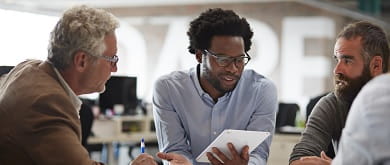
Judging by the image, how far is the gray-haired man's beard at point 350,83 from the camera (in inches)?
77.8

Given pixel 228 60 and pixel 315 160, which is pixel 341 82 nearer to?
pixel 315 160

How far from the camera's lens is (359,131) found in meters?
1.11

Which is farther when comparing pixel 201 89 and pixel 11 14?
pixel 11 14

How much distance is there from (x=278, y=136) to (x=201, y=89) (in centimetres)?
311

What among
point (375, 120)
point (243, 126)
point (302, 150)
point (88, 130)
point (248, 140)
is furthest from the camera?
point (88, 130)

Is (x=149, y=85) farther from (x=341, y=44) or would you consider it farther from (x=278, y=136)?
(x=341, y=44)

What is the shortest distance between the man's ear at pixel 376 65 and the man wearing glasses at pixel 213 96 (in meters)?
0.46

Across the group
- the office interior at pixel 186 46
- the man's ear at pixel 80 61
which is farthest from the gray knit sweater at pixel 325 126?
the office interior at pixel 186 46

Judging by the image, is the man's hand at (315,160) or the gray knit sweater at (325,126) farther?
the gray knit sweater at (325,126)

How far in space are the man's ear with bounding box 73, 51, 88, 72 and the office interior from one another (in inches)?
178

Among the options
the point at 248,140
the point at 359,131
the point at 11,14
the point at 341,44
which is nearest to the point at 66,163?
the point at 248,140

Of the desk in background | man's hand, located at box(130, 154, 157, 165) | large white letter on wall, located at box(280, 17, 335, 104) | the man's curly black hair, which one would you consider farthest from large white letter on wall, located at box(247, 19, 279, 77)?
man's hand, located at box(130, 154, 157, 165)

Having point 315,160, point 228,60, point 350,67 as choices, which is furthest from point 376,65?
point 228,60

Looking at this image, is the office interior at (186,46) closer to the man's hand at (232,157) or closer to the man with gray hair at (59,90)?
the man's hand at (232,157)
